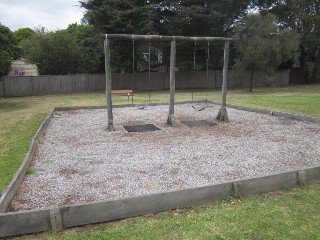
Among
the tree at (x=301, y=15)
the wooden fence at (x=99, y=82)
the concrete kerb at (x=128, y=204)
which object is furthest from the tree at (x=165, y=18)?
the concrete kerb at (x=128, y=204)

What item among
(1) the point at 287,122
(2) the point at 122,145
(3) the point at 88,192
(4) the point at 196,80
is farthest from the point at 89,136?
(4) the point at 196,80

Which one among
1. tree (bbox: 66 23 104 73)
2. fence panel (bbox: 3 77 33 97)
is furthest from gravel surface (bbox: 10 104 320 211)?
tree (bbox: 66 23 104 73)

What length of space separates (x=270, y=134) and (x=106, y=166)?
4.94 meters

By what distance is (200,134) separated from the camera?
895 cm

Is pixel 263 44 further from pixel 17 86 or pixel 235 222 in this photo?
pixel 235 222

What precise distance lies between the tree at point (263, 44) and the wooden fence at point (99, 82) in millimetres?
1515

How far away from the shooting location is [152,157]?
6.70 meters

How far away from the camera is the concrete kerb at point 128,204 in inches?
143

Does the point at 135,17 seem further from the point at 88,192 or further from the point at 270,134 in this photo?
the point at 88,192

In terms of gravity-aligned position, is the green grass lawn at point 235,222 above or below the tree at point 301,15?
below

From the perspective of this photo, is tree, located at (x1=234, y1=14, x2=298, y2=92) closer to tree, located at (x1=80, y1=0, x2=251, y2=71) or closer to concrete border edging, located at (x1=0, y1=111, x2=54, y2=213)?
tree, located at (x1=80, y1=0, x2=251, y2=71)

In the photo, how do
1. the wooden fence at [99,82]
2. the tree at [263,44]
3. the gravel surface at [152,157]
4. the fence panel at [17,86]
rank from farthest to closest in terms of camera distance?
the wooden fence at [99,82], the fence panel at [17,86], the tree at [263,44], the gravel surface at [152,157]

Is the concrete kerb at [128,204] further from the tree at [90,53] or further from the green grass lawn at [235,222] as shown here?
the tree at [90,53]

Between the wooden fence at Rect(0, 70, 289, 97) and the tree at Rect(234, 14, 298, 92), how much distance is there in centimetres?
152
